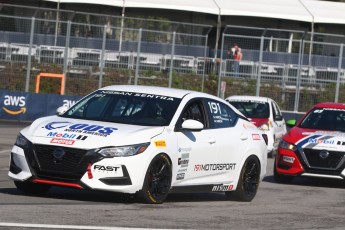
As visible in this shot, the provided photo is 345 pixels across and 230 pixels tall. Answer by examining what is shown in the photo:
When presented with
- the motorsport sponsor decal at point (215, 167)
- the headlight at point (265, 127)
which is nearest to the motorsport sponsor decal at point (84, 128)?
the motorsport sponsor decal at point (215, 167)

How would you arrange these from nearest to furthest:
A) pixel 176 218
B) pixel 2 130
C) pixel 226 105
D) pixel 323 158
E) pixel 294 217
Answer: pixel 176 218 → pixel 294 217 → pixel 226 105 → pixel 323 158 → pixel 2 130

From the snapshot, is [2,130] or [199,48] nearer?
[2,130]

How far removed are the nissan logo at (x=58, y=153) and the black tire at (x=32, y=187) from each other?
718 mm

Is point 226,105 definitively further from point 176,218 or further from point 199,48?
point 199,48

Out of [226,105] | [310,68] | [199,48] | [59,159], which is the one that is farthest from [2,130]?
[59,159]

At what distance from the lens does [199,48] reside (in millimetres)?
35625

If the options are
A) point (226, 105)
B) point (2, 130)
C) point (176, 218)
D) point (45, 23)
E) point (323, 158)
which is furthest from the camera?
point (45, 23)

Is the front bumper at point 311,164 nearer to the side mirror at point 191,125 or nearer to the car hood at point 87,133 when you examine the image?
the side mirror at point 191,125

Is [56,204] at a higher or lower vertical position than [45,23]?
lower

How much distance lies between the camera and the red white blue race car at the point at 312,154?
17.7 m

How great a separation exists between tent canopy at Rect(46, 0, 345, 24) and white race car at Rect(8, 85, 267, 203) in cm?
2845

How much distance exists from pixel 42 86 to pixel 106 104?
21.1 metres

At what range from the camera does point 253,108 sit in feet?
88.3

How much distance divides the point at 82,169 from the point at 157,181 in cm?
102
